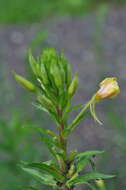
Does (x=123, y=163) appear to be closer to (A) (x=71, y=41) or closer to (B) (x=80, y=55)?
(B) (x=80, y=55)

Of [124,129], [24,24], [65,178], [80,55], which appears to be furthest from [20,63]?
[65,178]

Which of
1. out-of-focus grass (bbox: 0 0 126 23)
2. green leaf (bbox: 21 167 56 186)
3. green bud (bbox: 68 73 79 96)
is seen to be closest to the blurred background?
out-of-focus grass (bbox: 0 0 126 23)

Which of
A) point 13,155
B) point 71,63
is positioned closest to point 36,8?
point 71,63

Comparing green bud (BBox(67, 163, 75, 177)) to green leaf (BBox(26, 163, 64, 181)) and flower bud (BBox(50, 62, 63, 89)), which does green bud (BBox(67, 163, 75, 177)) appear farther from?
flower bud (BBox(50, 62, 63, 89))

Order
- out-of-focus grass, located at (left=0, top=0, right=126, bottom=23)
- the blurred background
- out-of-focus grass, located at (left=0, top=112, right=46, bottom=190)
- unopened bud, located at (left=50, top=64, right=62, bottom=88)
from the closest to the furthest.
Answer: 1. unopened bud, located at (left=50, top=64, right=62, bottom=88)
2. out-of-focus grass, located at (left=0, top=112, right=46, bottom=190)
3. the blurred background
4. out-of-focus grass, located at (left=0, top=0, right=126, bottom=23)

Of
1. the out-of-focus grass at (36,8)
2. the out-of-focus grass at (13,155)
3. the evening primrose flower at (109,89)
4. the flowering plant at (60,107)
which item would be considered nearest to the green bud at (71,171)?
the flowering plant at (60,107)

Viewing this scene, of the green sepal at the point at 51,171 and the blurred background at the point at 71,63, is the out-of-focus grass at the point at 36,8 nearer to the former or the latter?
the blurred background at the point at 71,63
